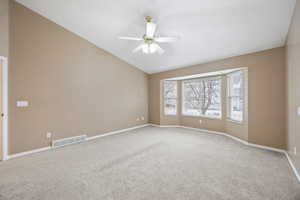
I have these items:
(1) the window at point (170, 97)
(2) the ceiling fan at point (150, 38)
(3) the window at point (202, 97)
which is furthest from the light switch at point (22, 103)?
(3) the window at point (202, 97)

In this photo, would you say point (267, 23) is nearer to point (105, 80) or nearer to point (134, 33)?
point (134, 33)

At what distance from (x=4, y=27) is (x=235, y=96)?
6.14 meters

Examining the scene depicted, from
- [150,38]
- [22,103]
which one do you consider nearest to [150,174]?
[150,38]

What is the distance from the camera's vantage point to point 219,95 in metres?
4.97

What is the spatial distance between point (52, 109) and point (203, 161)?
3.88m

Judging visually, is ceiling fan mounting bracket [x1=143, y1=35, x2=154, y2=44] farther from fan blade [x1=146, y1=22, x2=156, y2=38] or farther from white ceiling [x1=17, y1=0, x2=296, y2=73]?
white ceiling [x1=17, y1=0, x2=296, y2=73]

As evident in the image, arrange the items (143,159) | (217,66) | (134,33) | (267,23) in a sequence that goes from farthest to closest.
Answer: (217,66) < (134,33) < (143,159) < (267,23)

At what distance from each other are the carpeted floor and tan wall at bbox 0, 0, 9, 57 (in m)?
2.33

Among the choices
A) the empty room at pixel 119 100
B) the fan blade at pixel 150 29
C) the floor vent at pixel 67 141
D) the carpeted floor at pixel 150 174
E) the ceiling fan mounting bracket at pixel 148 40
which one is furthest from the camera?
the floor vent at pixel 67 141

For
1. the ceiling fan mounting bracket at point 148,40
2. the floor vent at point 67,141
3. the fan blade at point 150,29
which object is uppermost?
the fan blade at point 150,29

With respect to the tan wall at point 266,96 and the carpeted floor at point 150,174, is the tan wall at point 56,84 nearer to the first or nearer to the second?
the carpeted floor at point 150,174

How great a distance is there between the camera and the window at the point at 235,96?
4020 mm

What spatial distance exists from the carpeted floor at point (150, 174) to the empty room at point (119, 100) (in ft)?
0.06

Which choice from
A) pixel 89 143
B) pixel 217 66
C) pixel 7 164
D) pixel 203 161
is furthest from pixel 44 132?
pixel 217 66
